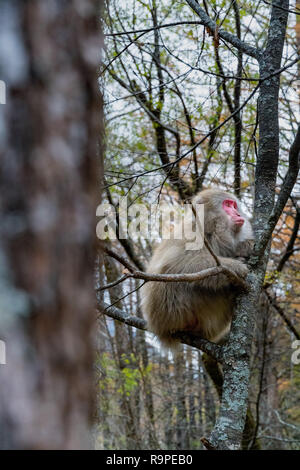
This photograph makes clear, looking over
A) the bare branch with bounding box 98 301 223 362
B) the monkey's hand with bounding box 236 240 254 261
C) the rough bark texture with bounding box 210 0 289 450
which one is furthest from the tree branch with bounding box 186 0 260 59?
the bare branch with bounding box 98 301 223 362

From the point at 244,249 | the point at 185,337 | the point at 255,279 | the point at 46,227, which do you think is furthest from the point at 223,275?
the point at 46,227

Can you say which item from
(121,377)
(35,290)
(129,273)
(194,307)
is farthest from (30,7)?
(121,377)

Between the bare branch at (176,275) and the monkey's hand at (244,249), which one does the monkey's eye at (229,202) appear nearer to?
the monkey's hand at (244,249)

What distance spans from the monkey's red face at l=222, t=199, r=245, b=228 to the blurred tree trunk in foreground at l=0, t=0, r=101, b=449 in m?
3.37

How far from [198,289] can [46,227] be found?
10.5ft

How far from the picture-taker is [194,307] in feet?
12.5

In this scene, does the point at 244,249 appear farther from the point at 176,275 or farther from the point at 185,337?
the point at 176,275

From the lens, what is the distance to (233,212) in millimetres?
4230

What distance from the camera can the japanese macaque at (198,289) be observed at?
377cm

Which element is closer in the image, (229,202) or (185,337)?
(185,337)

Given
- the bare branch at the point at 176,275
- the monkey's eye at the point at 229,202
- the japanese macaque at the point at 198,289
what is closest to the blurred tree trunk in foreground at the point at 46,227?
the bare branch at the point at 176,275

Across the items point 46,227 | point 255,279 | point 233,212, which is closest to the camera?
point 46,227

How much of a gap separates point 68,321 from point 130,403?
343 inches
